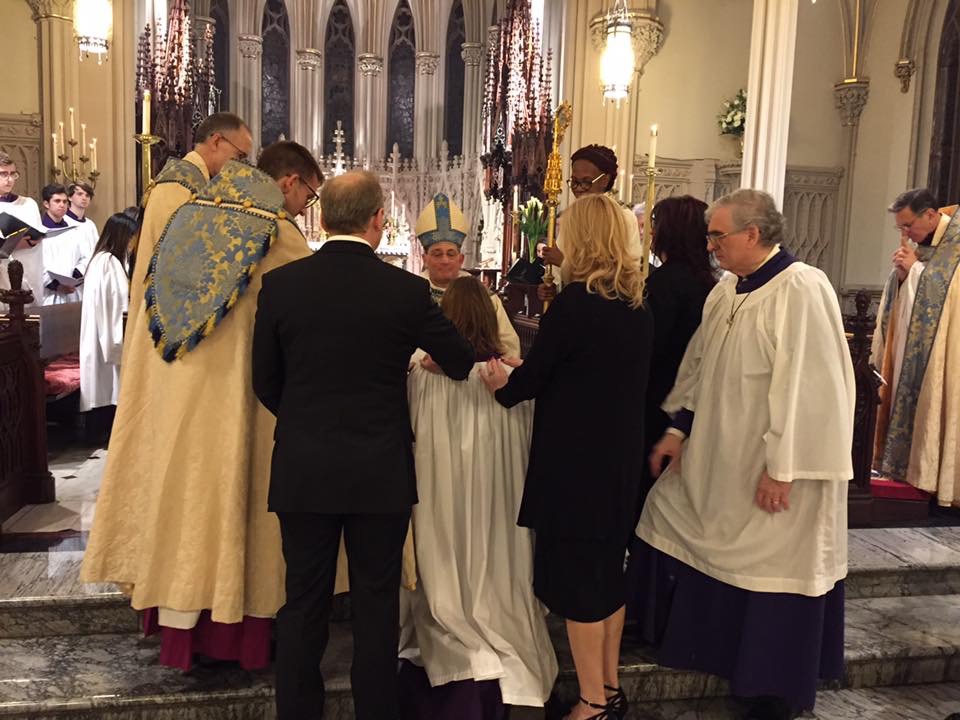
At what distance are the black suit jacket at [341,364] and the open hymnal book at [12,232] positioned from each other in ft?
13.6

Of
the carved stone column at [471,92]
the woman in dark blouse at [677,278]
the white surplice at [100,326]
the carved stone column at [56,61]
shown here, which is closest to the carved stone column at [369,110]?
the carved stone column at [471,92]

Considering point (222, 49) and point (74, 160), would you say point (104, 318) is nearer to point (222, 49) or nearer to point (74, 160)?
point (74, 160)

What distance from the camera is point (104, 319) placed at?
18.6 feet

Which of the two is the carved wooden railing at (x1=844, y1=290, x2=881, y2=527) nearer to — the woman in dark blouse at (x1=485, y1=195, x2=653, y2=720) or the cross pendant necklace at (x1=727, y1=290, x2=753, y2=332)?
the cross pendant necklace at (x1=727, y1=290, x2=753, y2=332)

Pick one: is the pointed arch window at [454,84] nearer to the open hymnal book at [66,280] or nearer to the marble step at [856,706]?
the open hymnal book at [66,280]

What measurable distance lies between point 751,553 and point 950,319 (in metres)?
2.75

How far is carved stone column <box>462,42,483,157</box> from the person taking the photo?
15.1 m

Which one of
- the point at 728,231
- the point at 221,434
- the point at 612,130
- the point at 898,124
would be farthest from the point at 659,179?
the point at 221,434

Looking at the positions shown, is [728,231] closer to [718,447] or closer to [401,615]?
[718,447]

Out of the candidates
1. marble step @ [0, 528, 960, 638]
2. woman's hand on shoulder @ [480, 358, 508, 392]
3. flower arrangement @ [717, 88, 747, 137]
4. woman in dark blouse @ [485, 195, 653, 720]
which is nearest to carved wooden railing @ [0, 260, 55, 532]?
marble step @ [0, 528, 960, 638]

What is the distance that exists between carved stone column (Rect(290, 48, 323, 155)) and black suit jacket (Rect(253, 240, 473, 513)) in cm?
1484

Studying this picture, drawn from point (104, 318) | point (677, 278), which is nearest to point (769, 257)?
point (677, 278)

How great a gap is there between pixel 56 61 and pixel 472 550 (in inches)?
324

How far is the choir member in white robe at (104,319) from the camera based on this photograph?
5.63m
